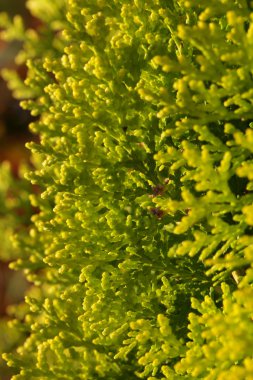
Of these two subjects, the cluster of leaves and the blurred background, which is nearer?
the cluster of leaves

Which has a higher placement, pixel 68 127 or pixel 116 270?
pixel 68 127

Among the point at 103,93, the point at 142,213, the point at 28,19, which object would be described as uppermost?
the point at 28,19

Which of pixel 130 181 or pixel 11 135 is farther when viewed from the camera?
pixel 11 135

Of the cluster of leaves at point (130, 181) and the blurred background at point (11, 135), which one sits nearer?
the cluster of leaves at point (130, 181)

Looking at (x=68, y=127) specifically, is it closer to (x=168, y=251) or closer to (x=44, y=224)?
(x=44, y=224)

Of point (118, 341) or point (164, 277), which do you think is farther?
point (118, 341)

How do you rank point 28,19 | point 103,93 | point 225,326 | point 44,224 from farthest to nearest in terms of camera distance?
point 28,19 → point 44,224 → point 103,93 → point 225,326

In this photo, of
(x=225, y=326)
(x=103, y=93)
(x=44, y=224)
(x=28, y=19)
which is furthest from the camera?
(x=28, y=19)

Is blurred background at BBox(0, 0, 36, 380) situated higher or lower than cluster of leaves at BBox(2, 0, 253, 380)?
higher

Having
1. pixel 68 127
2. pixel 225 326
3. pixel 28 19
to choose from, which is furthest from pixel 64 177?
pixel 28 19

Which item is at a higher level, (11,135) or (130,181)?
(11,135)

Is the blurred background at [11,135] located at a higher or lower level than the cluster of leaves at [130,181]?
higher
